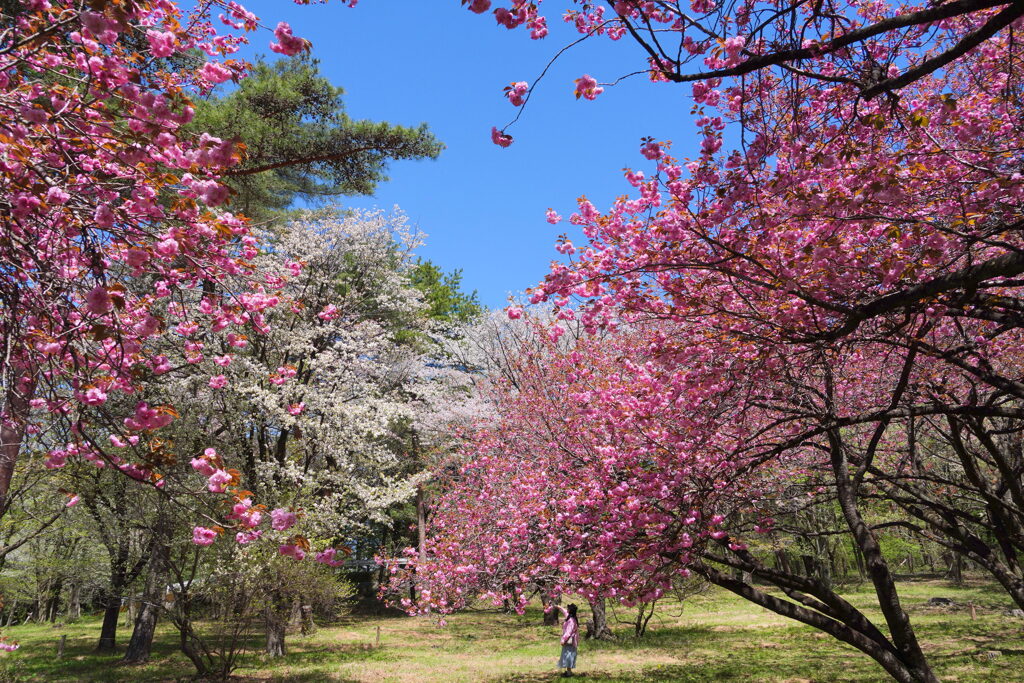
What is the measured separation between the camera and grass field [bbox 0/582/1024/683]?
10898mm

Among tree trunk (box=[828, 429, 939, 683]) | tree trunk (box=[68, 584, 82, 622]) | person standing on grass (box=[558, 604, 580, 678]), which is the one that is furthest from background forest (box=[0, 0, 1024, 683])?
tree trunk (box=[68, 584, 82, 622])

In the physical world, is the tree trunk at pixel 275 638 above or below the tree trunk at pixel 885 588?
below

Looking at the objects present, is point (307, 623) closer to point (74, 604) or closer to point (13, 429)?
point (74, 604)

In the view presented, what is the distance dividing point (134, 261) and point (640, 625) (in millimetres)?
16329

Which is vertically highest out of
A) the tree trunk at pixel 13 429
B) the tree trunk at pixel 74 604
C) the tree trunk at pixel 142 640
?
the tree trunk at pixel 13 429

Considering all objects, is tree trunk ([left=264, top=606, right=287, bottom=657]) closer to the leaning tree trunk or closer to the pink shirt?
the leaning tree trunk

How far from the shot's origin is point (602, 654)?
45.0 feet

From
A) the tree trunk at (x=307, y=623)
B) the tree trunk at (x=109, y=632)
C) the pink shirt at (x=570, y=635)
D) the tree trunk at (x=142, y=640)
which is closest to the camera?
the pink shirt at (x=570, y=635)

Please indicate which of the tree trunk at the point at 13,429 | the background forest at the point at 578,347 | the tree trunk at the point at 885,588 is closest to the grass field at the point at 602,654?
the background forest at the point at 578,347

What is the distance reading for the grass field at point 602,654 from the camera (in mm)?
10898

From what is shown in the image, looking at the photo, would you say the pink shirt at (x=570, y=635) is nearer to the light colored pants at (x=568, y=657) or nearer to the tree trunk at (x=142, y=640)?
the light colored pants at (x=568, y=657)

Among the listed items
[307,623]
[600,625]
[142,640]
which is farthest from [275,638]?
[600,625]

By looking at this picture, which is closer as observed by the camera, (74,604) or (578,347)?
(578,347)

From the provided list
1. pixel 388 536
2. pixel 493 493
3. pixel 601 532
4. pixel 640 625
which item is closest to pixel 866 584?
pixel 640 625
